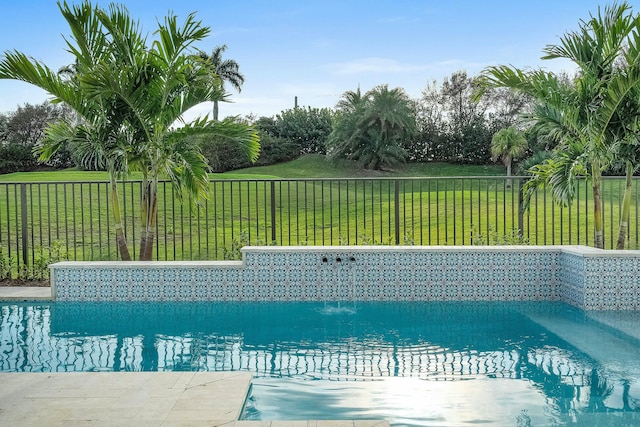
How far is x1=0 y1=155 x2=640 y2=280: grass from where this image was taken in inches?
344

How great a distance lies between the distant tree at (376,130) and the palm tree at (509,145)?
5096 mm

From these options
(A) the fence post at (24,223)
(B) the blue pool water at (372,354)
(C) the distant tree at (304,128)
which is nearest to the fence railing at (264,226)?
(A) the fence post at (24,223)

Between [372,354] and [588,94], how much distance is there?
415cm

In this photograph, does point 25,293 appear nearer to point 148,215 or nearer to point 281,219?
point 148,215

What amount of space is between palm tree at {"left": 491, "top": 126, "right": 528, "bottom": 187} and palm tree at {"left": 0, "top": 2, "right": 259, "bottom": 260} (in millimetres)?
20079

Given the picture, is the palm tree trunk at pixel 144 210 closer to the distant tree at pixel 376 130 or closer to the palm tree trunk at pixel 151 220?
the palm tree trunk at pixel 151 220

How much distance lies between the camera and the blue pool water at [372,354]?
379 cm

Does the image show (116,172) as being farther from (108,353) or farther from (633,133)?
(633,133)

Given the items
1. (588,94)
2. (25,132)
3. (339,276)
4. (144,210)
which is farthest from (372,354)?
(25,132)

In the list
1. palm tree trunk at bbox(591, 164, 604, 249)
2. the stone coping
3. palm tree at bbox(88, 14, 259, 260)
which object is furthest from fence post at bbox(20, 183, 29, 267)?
palm tree trunk at bbox(591, 164, 604, 249)

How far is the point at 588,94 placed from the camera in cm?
719

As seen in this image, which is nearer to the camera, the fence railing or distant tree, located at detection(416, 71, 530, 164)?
the fence railing

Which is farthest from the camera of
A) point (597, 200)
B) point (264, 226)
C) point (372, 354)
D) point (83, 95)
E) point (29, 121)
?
point (29, 121)

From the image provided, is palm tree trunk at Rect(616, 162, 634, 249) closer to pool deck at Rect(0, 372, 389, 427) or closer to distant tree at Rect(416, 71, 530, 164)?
pool deck at Rect(0, 372, 389, 427)
